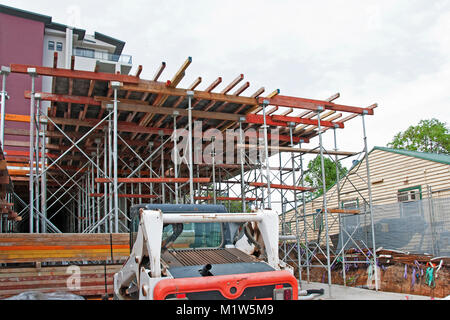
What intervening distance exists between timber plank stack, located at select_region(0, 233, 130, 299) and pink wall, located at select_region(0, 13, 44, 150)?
27.3 m

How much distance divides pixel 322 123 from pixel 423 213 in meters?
4.78

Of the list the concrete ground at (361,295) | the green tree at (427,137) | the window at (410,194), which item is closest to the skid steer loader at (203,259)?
the concrete ground at (361,295)

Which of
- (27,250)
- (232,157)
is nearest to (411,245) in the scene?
(232,157)

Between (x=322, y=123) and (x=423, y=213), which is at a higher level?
(x=322, y=123)

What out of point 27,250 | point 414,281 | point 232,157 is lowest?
point 414,281

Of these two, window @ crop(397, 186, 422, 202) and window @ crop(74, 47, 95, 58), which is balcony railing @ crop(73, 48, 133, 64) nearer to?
window @ crop(74, 47, 95, 58)

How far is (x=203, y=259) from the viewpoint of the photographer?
618 centimetres

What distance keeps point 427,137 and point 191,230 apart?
39697mm

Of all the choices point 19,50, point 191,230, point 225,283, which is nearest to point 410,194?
point 191,230

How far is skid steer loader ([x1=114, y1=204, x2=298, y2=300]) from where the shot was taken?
522 cm

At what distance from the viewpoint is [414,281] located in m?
13.0

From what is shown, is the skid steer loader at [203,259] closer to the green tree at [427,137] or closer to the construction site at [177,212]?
the construction site at [177,212]
